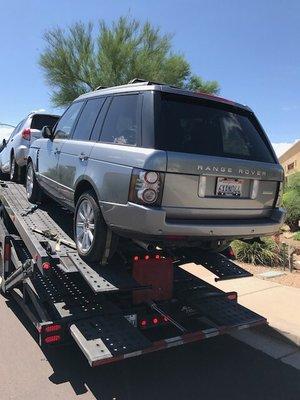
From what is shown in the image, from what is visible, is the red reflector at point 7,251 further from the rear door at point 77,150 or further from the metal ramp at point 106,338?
the metal ramp at point 106,338

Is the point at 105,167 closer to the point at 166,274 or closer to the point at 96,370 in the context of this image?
the point at 166,274

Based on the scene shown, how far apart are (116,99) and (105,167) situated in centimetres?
84

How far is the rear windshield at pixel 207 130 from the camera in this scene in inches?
173

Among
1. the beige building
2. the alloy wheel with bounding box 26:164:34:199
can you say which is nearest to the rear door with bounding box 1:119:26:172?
the alloy wheel with bounding box 26:164:34:199

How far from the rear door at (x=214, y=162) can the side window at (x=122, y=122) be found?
313 millimetres

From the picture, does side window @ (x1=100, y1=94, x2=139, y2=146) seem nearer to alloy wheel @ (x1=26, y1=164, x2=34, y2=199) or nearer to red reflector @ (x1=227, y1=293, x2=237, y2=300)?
red reflector @ (x1=227, y1=293, x2=237, y2=300)

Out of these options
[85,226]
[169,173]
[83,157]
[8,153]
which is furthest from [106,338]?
[8,153]

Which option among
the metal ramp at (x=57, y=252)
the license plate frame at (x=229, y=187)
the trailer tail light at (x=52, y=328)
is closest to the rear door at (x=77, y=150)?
the metal ramp at (x=57, y=252)

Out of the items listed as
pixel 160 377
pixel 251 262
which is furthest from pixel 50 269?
pixel 251 262

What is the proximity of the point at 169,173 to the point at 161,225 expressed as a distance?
454 mm

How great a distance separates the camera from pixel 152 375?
15.5 ft

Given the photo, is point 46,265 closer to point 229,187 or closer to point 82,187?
point 82,187

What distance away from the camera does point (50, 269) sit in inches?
190

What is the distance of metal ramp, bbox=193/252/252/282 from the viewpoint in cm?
587
